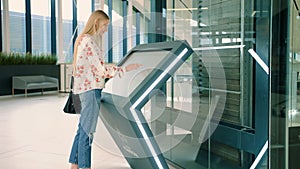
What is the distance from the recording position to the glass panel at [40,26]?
1299 cm

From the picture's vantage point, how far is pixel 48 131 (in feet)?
18.2

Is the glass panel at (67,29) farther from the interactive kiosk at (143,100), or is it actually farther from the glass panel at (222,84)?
the interactive kiosk at (143,100)

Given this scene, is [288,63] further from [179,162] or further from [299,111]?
[179,162]

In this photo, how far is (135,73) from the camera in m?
2.89

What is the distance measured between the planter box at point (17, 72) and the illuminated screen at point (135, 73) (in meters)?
8.28

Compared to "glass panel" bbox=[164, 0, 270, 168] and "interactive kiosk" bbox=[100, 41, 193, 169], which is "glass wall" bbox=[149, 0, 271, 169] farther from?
"interactive kiosk" bbox=[100, 41, 193, 169]

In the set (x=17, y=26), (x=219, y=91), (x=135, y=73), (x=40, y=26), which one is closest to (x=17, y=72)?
(x=17, y=26)

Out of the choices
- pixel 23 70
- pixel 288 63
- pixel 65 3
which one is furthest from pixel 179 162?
pixel 65 3

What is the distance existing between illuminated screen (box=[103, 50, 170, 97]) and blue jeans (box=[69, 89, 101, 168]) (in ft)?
0.55

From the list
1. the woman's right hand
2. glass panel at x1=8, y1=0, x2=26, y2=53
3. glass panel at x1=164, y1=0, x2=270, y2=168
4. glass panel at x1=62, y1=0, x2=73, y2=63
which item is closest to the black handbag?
the woman's right hand

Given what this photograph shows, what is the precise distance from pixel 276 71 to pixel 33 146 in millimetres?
3686

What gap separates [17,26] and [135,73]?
34.7 feet

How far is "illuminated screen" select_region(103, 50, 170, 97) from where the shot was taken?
2.62 m

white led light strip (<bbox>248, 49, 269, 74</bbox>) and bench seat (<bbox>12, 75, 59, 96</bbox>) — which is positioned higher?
white led light strip (<bbox>248, 49, 269, 74</bbox>)
